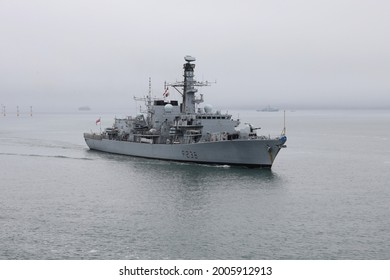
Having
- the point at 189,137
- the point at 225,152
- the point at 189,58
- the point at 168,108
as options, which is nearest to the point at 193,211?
the point at 225,152

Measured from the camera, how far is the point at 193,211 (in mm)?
28000

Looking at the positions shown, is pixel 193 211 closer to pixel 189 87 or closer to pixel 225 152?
pixel 225 152

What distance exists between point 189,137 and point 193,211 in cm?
2125

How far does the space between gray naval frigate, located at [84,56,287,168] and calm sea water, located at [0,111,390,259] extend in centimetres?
162

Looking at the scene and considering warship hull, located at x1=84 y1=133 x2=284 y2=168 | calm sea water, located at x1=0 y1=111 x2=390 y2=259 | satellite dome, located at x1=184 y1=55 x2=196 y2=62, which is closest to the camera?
calm sea water, located at x1=0 y1=111 x2=390 y2=259

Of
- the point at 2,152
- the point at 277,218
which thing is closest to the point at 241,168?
the point at 277,218

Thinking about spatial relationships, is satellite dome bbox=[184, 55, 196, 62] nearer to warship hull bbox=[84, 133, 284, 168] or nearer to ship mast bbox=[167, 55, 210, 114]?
ship mast bbox=[167, 55, 210, 114]

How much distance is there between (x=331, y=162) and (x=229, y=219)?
28287 millimetres

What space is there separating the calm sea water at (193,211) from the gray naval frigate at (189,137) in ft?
5.31

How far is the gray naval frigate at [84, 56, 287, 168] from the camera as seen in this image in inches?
1732

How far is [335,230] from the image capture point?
23484 millimetres

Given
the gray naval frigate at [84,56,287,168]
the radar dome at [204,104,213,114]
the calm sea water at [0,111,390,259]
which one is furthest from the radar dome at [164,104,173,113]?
the calm sea water at [0,111,390,259]

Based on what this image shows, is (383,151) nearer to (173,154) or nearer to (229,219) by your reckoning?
(173,154)

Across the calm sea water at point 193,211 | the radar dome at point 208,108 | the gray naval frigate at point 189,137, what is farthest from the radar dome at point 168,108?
the calm sea water at point 193,211
